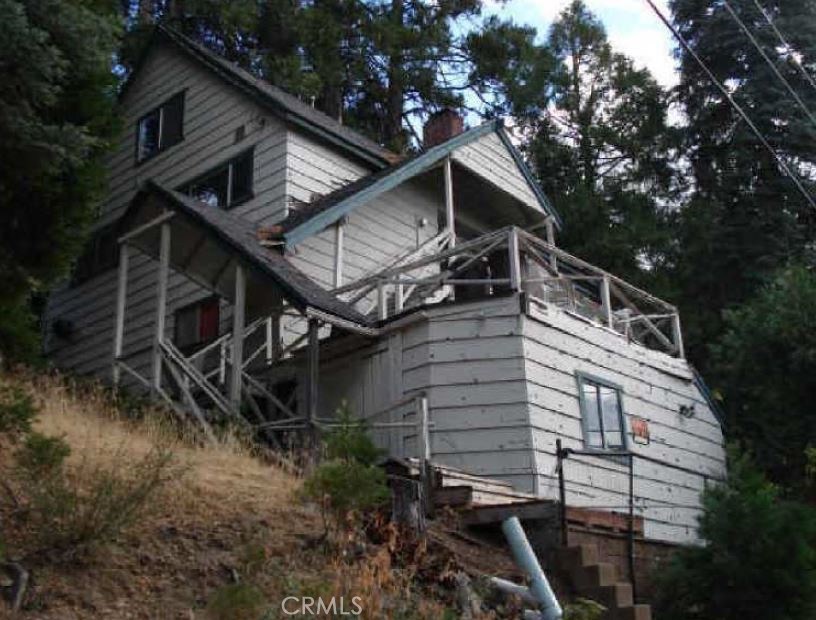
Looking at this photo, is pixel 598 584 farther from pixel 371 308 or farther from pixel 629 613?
pixel 371 308

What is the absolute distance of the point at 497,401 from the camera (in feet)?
41.8

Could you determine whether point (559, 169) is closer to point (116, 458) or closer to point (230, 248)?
point (230, 248)

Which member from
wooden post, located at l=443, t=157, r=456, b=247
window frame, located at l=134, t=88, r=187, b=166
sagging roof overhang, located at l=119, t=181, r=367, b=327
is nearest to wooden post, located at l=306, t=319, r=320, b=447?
sagging roof overhang, located at l=119, t=181, r=367, b=327

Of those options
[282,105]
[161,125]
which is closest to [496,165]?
[282,105]

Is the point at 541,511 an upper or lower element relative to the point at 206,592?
upper

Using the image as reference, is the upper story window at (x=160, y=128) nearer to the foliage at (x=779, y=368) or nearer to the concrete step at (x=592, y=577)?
the foliage at (x=779, y=368)

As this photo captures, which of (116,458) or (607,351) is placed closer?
(116,458)

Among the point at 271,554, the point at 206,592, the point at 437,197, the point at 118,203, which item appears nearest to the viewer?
the point at 206,592

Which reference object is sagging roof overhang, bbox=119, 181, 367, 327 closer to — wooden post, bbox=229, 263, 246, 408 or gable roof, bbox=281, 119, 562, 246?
wooden post, bbox=229, 263, 246, 408

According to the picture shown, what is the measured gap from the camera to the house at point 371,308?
12.8m

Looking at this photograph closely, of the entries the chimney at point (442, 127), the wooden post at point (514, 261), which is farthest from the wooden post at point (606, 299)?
the chimney at point (442, 127)

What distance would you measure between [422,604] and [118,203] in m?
16.4

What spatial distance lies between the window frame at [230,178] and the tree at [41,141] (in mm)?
6677

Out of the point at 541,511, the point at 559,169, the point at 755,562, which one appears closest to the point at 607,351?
the point at 541,511
